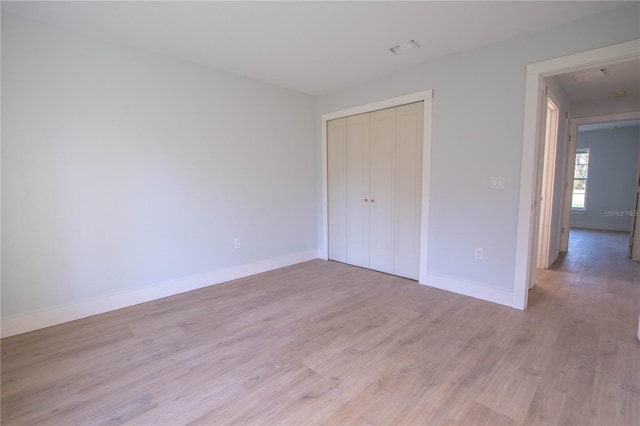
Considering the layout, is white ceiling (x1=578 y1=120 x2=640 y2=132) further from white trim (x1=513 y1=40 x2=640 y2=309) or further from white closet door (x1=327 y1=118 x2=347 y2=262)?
white closet door (x1=327 y1=118 x2=347 y2=262)

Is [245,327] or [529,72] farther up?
[529,72]

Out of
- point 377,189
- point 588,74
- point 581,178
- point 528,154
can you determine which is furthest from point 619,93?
point 581,178

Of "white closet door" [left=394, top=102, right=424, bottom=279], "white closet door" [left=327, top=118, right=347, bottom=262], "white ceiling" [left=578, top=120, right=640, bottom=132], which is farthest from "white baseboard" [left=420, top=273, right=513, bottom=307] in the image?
"white ceiling" [left=578, top=120, right=640, bottom=132]

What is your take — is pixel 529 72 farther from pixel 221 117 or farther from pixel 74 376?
pixel 74 376

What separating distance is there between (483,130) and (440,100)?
21.9 inches

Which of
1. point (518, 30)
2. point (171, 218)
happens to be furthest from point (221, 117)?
point (518, 30)

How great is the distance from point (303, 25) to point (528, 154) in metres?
2.22

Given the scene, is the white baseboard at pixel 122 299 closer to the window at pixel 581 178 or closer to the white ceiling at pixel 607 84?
the white ceiling at pixel 607 84

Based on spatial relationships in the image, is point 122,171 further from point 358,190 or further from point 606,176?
point 606,176

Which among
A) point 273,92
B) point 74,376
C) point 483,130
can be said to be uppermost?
point 273,92

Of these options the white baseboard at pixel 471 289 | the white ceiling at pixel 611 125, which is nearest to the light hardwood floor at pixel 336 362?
the white baseboard at pixel 471 289

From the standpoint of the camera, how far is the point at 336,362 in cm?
191

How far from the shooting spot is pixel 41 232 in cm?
235

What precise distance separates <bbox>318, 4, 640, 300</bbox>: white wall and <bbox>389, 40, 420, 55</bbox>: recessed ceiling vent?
1.49 feet
